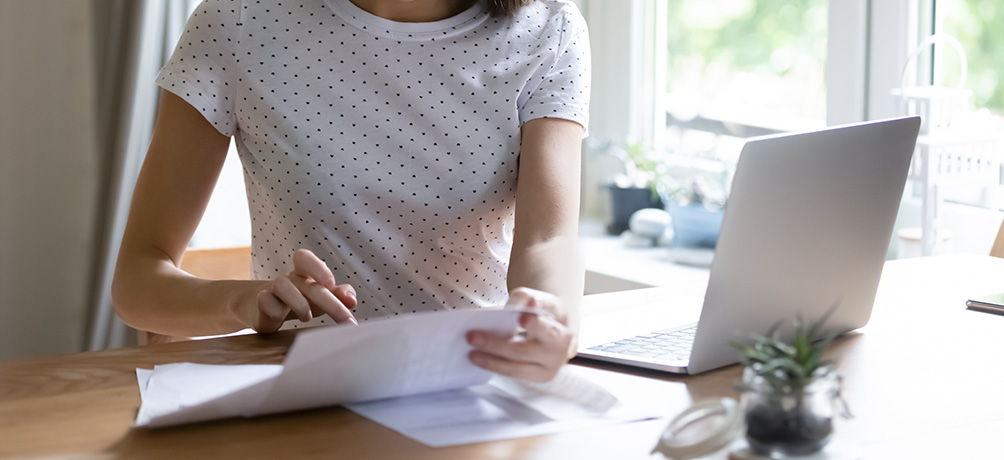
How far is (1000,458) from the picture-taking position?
0.68 m

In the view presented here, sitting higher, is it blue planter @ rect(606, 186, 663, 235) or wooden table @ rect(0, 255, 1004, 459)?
wooden table @ rect(0, 255, 1004, 459)

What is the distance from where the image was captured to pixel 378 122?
1.25 m

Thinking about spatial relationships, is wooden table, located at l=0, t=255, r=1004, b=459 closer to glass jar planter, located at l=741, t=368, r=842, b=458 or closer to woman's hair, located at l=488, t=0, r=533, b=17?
glass jar planter, located at l=741, t=368, r=842, b=458

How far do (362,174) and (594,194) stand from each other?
1447mm

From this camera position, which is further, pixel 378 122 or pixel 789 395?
pixel 378 122

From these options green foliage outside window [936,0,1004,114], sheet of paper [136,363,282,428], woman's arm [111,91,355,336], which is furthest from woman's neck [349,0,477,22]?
green foliage outside window [936,0,1004,114]

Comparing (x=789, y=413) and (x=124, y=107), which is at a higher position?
(x=124, y=107)

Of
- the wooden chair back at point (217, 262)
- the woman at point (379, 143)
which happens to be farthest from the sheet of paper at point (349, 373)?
the wooden chair back at point (217, 262)

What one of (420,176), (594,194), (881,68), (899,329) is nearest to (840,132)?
(899,329)

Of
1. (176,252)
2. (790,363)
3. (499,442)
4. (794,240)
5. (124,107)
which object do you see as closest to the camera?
(790,363)

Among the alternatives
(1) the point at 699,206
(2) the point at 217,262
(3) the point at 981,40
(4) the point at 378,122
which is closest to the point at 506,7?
(4) the point at 378,122

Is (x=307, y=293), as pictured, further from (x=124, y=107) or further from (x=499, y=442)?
(x=124, y=107)

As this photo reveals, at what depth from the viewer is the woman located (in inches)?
46.3

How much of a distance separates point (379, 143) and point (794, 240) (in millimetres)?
570
